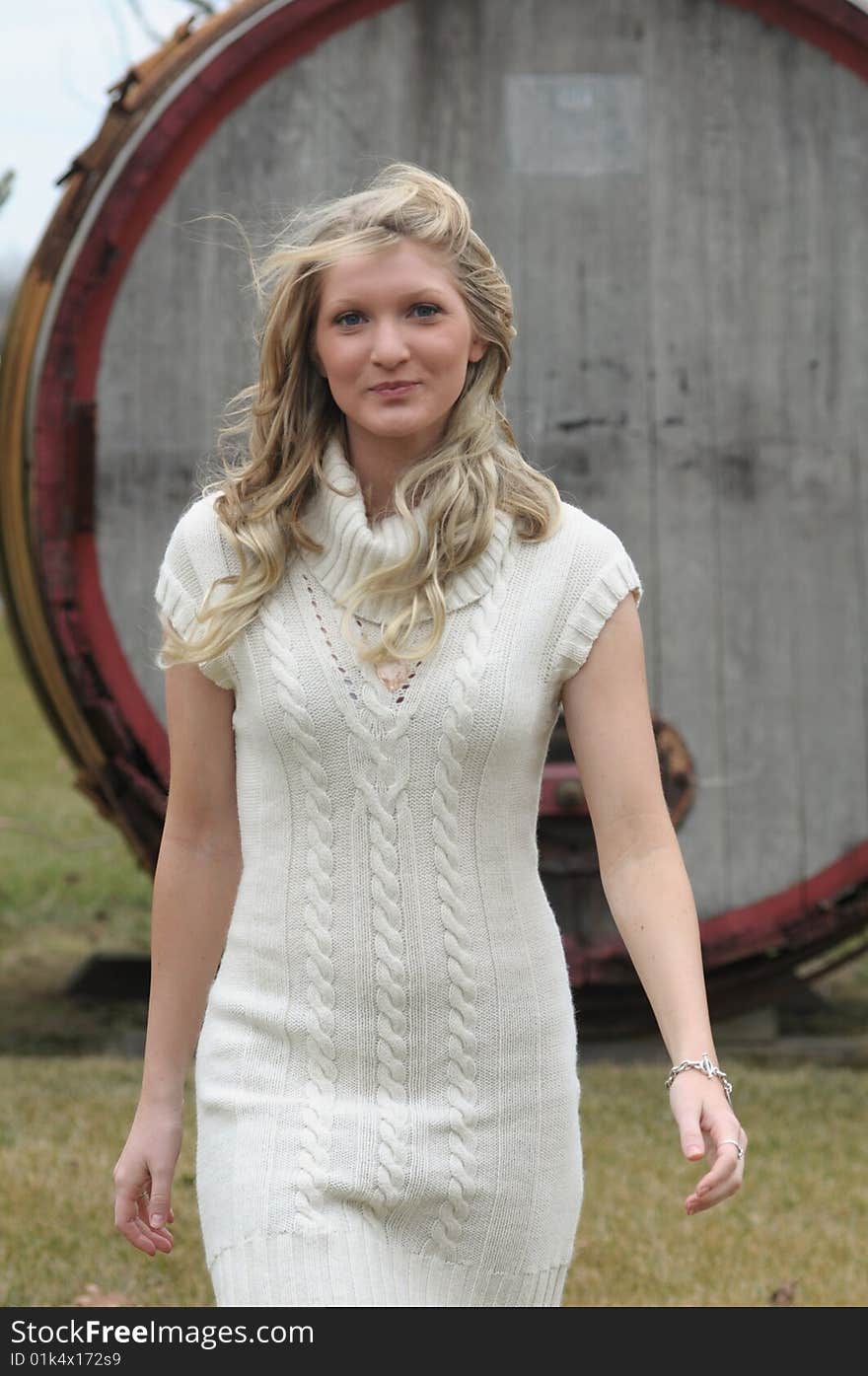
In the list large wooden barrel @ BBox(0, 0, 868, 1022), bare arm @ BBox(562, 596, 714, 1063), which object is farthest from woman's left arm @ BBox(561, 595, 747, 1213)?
large wooden barrel @ BBox(0, 0, 868, 1022)

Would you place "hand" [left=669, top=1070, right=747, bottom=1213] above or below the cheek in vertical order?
below

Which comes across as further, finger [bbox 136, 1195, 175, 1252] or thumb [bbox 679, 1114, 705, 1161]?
finger [bbox 136, 1195, 175, 1252]

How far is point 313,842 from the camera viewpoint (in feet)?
7.38

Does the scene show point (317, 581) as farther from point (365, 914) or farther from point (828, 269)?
point (828, 269)

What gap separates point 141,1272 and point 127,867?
17.0 ft

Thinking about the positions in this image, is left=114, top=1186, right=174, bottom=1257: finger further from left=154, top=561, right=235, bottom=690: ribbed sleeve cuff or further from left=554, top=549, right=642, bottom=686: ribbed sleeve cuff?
left=554, top=549, right=642, bottom=686: ribbed sleeve cuff

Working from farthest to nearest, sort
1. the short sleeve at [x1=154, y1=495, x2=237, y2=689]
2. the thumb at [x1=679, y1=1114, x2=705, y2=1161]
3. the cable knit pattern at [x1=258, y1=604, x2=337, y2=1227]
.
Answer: the short sleeve at [x1=154, y1=495, x2=237, y2=689] → the cable knit pattern at [x1=258, y1=604, x2=337, y2=1227] → the thumb at [x1=679, y1=1114, x2=705, y2=1161]

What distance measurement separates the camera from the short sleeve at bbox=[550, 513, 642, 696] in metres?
2.27

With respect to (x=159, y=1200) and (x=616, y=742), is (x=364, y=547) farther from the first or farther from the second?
(x=159, y=1200)

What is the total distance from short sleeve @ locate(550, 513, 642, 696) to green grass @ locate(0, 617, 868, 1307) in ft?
6.04

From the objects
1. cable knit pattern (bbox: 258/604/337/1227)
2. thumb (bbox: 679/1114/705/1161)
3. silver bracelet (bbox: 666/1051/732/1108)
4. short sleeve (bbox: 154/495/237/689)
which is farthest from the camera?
short sleeve (bbox: 154/495/237/689)

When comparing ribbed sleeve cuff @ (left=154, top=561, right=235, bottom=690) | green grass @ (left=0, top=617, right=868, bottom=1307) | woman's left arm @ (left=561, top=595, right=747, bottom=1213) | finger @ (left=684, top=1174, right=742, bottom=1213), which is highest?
ribbed sleeve cuff @ (left=154, top=561, right=235, bottom=690)

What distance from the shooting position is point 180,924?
93.7 inches

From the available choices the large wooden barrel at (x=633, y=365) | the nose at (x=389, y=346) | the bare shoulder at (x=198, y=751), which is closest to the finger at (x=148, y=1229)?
the bare shoulder at (x=198, y=751)
